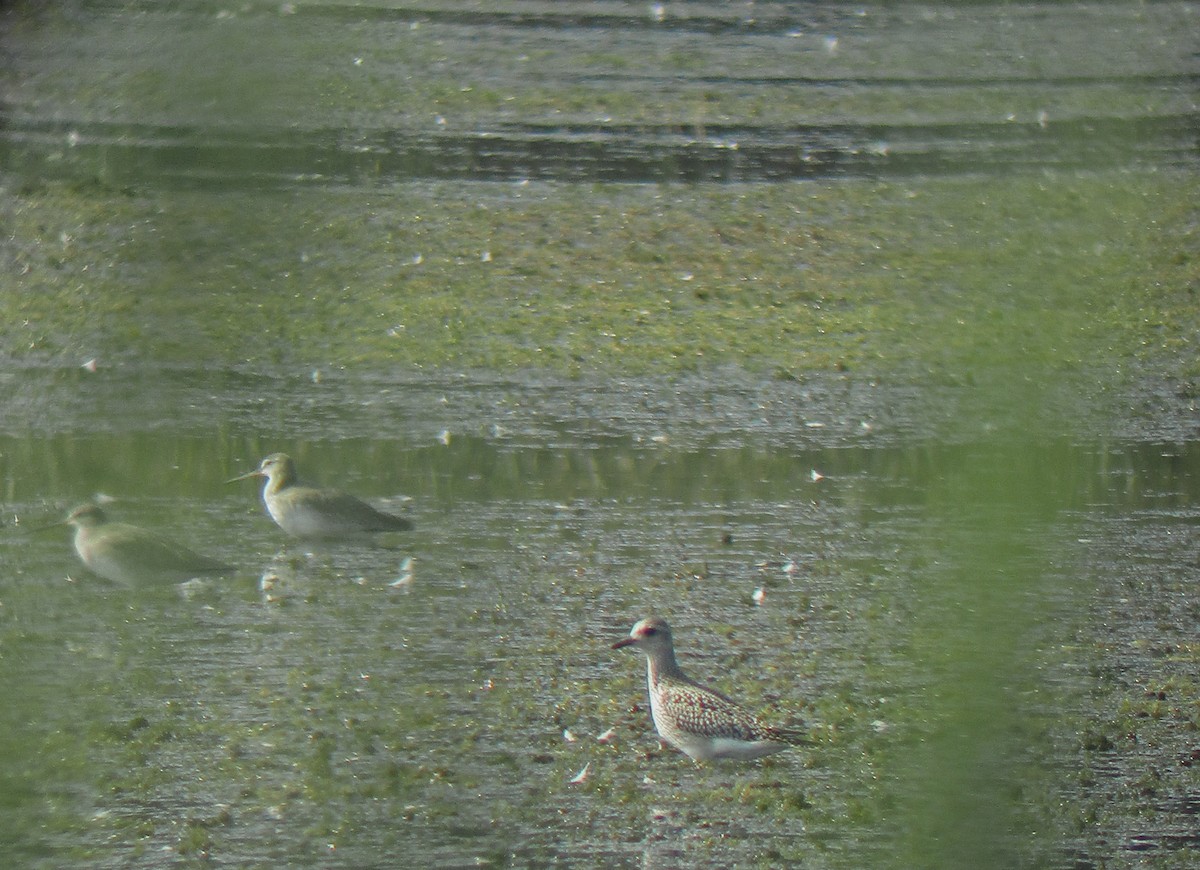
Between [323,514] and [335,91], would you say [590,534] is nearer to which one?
[323,514]

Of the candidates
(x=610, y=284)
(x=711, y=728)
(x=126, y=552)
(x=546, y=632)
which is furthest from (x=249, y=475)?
(x=610, y=284)

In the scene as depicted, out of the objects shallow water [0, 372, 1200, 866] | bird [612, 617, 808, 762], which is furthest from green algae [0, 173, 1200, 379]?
bird [612, 617, 808, 762]

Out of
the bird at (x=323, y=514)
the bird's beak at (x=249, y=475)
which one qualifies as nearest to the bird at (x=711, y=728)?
the bird at (x=323, y=514)

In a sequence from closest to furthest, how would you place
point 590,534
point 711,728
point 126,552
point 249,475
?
point 126,552 → point 711,728 → point 590,534 → point 249,475

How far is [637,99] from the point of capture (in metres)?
10.2

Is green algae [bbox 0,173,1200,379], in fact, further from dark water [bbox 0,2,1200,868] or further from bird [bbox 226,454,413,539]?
bird [bbox 226,454,413,539]

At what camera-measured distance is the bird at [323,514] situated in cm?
544

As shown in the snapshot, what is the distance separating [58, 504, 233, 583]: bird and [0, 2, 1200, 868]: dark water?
8cm

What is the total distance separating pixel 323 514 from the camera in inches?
214

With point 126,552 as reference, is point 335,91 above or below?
above

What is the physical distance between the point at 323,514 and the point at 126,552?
7.02ft

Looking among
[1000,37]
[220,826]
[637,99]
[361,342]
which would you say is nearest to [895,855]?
[1000,37]

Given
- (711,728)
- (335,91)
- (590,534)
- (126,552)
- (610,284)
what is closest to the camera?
(335,91)

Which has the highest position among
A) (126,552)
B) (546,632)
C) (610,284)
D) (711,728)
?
(126,552)
